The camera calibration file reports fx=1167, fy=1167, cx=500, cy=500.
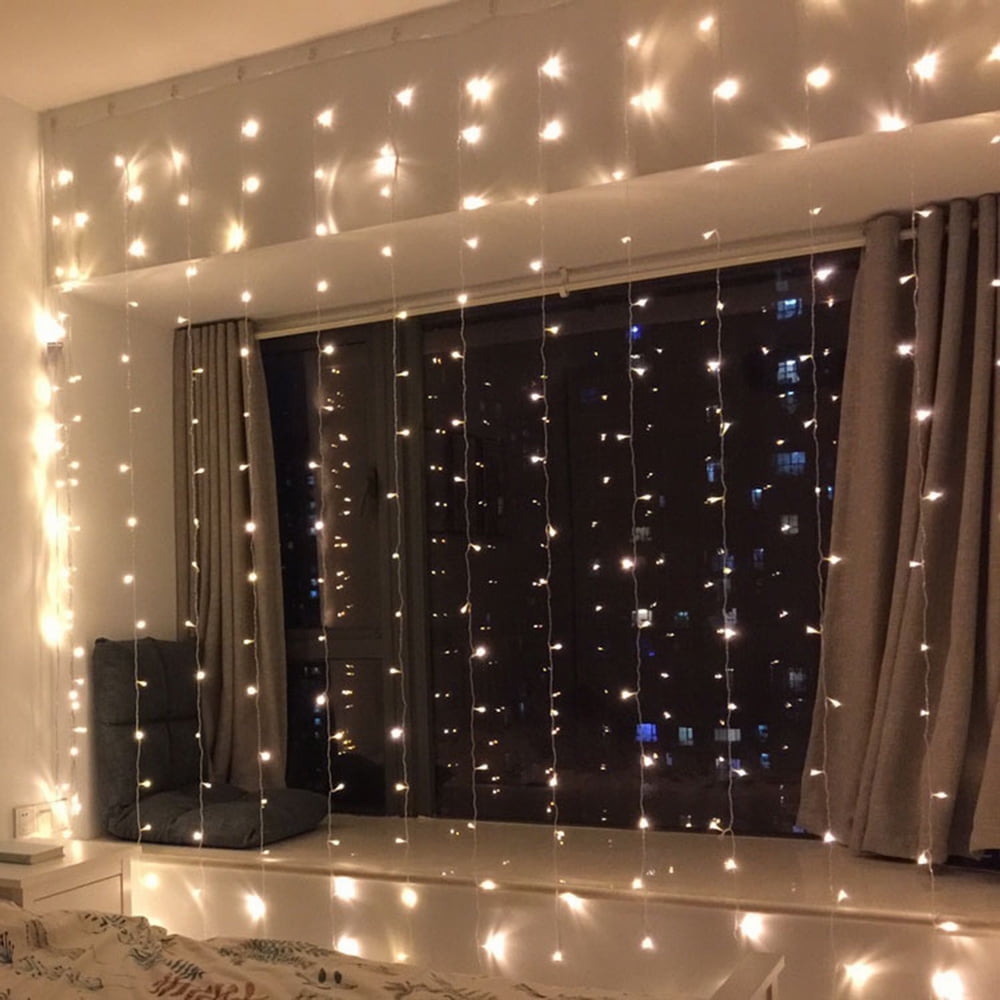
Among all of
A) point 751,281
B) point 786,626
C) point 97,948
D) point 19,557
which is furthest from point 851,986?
point 19,557

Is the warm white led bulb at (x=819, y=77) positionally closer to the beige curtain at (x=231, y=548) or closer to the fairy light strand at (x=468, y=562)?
the fairy light strand at (x=468, y=562)

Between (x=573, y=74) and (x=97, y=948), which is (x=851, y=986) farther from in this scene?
(x=573, y=74)

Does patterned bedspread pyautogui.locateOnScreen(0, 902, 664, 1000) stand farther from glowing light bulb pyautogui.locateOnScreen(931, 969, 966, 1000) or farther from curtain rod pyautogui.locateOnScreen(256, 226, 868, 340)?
curtain rod pyautogui.locateOnScreen(256, 226, 868, 340)

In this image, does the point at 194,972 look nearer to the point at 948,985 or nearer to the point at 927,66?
the point at 948,985

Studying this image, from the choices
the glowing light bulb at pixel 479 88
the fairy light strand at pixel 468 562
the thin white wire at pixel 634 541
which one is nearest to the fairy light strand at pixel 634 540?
the thin white wire at pixel 634 541

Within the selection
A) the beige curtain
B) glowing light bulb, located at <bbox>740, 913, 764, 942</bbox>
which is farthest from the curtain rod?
glowing light bulb, located at <bbox>740, 913, 764, 942</bbox>

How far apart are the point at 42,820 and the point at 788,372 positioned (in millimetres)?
2849

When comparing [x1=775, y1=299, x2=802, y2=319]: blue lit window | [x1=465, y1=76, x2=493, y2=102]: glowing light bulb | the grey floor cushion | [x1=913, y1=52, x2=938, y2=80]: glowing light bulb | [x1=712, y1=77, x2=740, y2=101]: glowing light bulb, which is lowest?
the grey floor cushion

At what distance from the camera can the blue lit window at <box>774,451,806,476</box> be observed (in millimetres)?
3713

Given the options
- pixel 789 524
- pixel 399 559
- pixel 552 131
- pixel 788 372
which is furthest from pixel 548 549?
pixel 552 131

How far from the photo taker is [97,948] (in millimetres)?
2279

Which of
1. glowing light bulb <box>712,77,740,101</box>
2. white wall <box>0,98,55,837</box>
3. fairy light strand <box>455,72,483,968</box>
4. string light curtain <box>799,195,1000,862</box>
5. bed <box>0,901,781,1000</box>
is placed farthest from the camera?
fairy light strand <box>455,72,483,968</box>

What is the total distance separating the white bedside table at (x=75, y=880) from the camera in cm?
326

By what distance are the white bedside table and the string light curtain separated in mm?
2111
